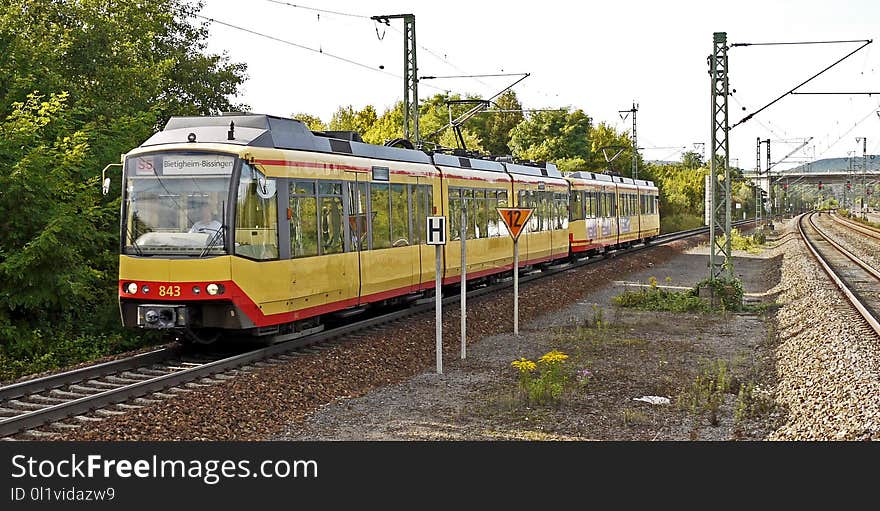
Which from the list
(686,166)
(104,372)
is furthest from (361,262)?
(686,166)

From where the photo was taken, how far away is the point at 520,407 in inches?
423

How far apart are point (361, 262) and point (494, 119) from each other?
65.3m

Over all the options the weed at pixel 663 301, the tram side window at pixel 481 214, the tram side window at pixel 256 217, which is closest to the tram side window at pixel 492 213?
the tram side window at pixel 481 214

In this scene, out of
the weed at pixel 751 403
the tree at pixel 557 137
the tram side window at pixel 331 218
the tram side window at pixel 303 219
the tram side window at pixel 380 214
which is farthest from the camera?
the tree at pixel 557 137

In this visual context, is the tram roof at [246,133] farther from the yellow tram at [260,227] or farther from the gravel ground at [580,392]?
the gravel ground at [580,392]

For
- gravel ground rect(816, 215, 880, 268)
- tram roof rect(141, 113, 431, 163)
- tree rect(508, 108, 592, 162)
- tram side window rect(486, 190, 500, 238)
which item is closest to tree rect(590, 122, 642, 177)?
tree rect(508, 108, 592, 162)

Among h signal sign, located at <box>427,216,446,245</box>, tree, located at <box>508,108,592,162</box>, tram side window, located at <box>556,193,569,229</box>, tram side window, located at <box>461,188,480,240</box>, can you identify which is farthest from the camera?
tree, located at <box>508,108,592,162</box>

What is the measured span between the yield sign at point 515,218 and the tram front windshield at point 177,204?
5079 mm

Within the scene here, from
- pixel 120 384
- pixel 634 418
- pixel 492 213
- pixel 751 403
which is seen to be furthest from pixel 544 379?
pixel 492 213

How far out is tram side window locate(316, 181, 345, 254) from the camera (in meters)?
14.2

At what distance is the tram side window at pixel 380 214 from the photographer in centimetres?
1591

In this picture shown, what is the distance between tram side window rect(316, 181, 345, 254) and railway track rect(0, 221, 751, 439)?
1.39m

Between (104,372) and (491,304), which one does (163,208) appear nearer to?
(104,372)

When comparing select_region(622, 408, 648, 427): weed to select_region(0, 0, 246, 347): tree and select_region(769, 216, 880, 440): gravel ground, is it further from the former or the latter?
select_region(0, 0, 246, 347): tree
